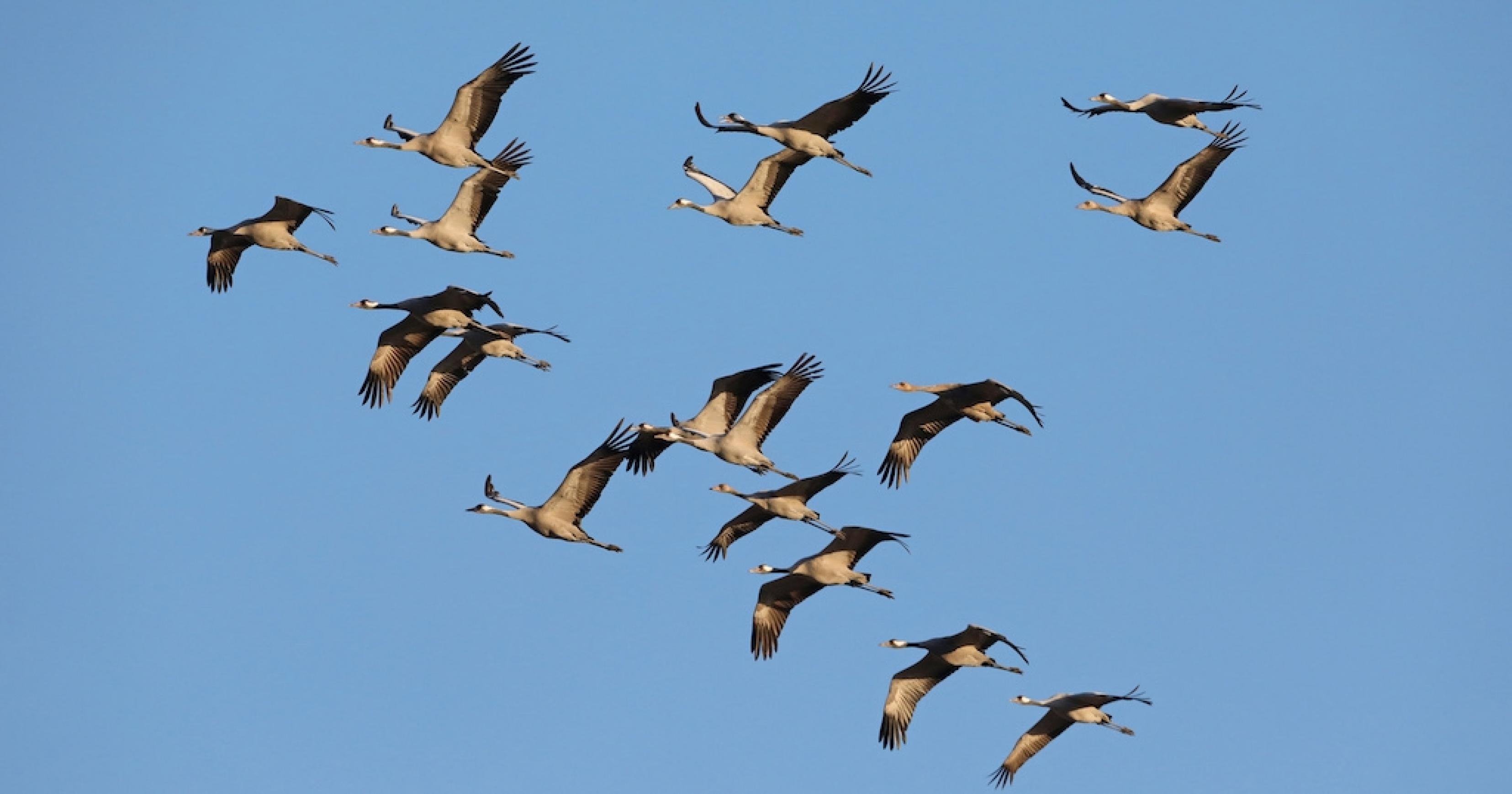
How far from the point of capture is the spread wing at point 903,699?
32.5 m

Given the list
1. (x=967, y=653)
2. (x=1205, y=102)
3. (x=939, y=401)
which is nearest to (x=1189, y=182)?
(x=1205, y=102)

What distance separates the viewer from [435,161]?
32.5 m

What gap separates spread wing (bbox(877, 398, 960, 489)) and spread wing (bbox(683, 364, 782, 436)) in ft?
8.09

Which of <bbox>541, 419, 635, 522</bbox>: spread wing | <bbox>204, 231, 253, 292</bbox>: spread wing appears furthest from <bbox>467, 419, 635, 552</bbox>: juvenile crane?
<bbox>204, 231, 253, 292</bbox>: spread wing

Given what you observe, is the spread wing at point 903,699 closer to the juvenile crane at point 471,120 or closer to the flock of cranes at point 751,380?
the flock of cranes at point 751,380

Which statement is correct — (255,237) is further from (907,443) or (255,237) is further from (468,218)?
(907,443)

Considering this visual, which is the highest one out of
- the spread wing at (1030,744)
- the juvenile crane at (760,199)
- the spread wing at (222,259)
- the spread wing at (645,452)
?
the juvenile crane at (760,199)

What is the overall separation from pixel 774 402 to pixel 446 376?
6.69 m

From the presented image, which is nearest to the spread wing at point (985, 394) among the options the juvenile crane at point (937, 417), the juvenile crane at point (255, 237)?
the juvenile crane at point (937, 417)

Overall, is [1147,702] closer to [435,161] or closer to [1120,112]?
[1120,112]

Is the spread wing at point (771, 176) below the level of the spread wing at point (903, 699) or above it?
above

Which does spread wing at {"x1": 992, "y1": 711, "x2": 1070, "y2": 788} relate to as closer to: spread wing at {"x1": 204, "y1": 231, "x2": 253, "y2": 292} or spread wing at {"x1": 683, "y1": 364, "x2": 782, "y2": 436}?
spread wing at {"x1": 683, "y1": 364, "x2": 782, "y2": 436}

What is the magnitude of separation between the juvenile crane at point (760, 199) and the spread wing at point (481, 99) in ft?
12.3

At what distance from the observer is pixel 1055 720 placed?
109ft
